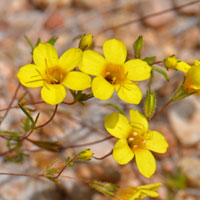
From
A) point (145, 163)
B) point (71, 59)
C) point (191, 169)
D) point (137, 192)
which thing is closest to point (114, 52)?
point (71, 59)

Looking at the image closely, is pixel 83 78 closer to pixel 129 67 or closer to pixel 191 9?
pixel 129 67

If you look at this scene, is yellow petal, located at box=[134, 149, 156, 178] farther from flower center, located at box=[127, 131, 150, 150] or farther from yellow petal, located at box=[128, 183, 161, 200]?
yellow petal, located at box=[128, 183, 161, 200]

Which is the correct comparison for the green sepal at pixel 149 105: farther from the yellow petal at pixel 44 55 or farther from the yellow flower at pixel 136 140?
the yellow petal at pixel 44 55

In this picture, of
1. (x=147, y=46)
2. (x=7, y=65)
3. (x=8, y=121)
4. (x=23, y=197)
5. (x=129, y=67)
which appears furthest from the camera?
(x=147, y=46)

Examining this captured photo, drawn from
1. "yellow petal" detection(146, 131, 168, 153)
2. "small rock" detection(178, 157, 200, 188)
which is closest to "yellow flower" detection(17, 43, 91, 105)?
"yellow petal" detection(146, 131, 168, 153)

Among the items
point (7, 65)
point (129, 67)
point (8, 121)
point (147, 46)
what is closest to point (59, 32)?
point (7, 65)

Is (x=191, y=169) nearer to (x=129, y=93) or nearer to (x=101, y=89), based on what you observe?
(x=129, y=93)

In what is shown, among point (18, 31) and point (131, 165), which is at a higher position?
point (18, 31)

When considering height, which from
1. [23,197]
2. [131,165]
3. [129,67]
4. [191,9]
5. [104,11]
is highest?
[129,67]
